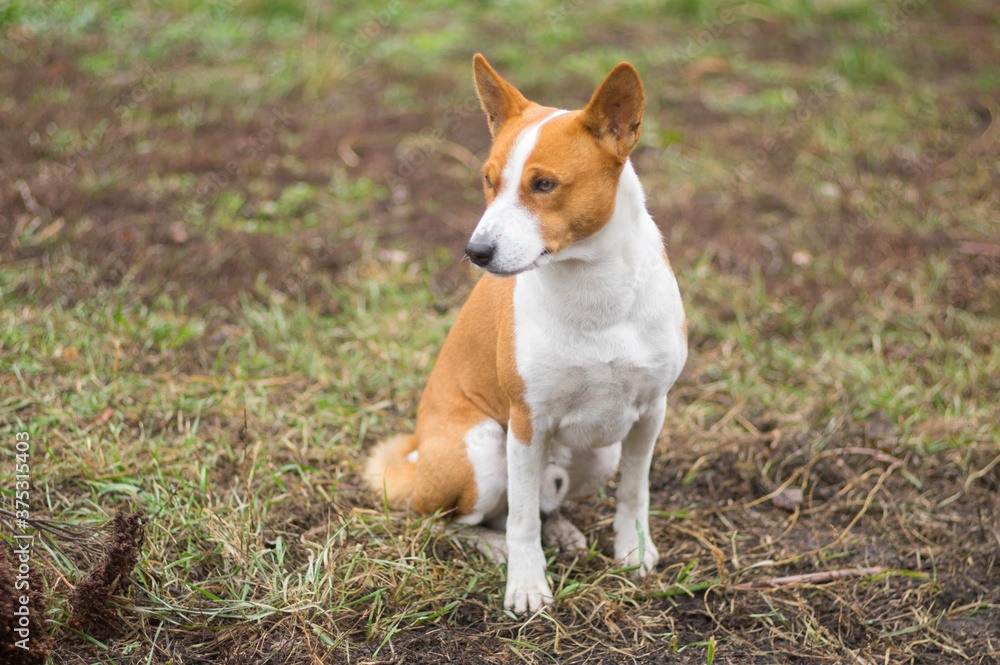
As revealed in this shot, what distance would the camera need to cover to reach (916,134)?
A: 6582 mm

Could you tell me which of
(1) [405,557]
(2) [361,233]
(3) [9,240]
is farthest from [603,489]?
(3) [9,240]

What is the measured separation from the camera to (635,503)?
2.94 m

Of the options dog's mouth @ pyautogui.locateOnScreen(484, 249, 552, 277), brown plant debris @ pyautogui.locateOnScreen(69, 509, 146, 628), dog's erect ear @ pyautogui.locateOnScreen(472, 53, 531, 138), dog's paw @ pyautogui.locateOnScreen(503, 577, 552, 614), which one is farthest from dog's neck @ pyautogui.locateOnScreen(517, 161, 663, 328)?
brown plant debris @ pyautogui.locateOnScreen(69, 509, 146, 628)

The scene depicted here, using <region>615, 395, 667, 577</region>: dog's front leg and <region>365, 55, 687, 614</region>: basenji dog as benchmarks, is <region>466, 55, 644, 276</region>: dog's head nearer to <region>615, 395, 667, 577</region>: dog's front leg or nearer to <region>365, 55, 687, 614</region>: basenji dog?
<region>365, 55, 687, 614</region>: basenji dog

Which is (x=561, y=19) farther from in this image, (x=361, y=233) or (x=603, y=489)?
(x=603, y=489)

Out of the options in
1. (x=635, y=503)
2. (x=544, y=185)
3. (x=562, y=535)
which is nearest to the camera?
(x=544, y=185)

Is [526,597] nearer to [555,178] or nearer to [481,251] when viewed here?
[481,251]

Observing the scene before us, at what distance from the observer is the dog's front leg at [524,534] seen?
106 inches

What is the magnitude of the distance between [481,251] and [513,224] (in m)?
0.12

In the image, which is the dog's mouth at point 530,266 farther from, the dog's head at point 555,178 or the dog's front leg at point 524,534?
the dog's front leg at point 524,534

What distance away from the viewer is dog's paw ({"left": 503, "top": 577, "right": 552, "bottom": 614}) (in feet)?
8.89
